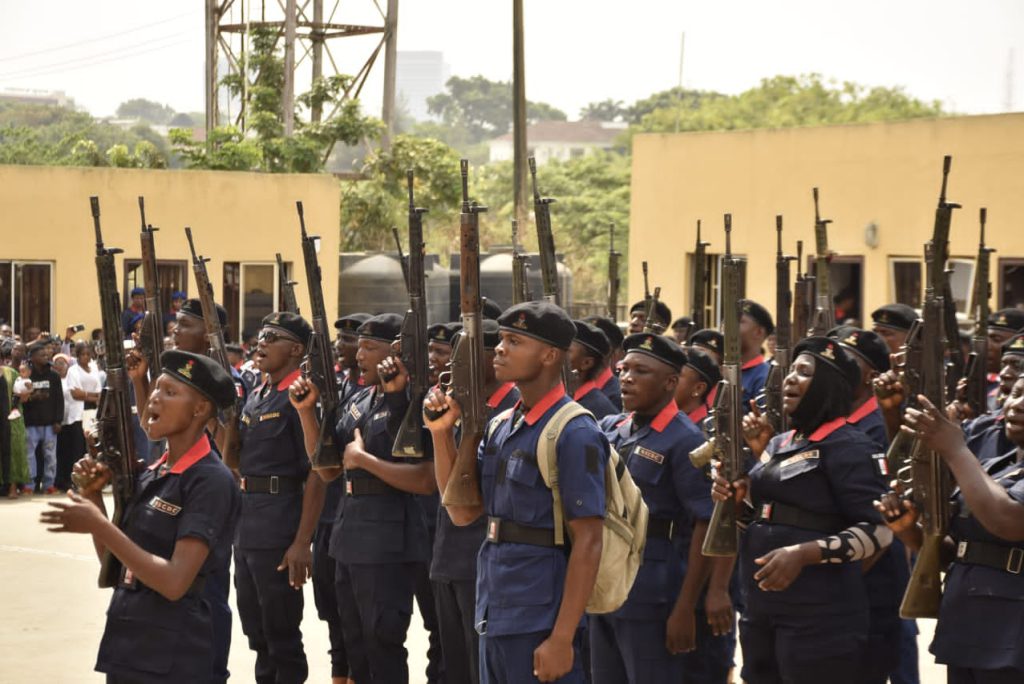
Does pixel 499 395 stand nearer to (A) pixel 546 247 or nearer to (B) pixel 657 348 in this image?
(B) pixel 657 348

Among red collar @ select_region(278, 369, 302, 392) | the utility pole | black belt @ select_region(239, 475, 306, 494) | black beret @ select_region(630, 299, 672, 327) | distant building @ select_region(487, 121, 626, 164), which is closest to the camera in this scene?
black belt @ select_region(239, 475, 306, 494)

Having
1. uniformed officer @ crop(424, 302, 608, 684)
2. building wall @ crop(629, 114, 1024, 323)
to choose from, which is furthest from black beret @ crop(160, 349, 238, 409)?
building wall @ crop(629, 114, 1024, 323)

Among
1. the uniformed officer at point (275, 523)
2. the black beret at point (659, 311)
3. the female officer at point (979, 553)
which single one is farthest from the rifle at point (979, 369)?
the uniformed officer at point (275, 523)

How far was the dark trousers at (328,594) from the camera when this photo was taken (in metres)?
8.43

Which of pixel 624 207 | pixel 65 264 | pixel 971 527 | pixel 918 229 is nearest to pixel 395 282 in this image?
pixel 65 264

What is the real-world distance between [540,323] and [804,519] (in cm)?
155

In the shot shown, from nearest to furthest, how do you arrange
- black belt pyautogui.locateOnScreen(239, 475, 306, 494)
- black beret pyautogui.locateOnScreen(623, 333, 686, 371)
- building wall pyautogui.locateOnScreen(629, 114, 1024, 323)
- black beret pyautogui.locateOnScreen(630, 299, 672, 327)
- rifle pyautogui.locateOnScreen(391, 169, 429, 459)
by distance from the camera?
black beret pyautogui.locateOnScreen(623, 333, 686, 371), rifle pyautogui.locateOnScreen(391, 169, 429, 459), black belt pyautogui.locateOnScreen(239, 475, 306, 494), black beret pyautogui.locateOnScreen(630, 299, 672, 327), building wall pyautogui.locateOnScreen(629, 114, 1024, 323)

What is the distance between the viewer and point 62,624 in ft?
34.0

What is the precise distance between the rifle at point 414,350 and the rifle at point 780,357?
67.0 inches

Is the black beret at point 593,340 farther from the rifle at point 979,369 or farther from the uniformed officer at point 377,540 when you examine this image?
the rifle at point 979,369

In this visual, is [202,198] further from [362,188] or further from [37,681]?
[37,681]

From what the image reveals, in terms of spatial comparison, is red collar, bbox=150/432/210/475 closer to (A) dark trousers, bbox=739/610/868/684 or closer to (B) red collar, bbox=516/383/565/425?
(B) red collar, bbox=516/383/565/425

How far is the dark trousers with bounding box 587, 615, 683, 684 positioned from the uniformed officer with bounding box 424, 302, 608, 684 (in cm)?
120

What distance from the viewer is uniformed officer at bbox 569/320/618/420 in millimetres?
8008
